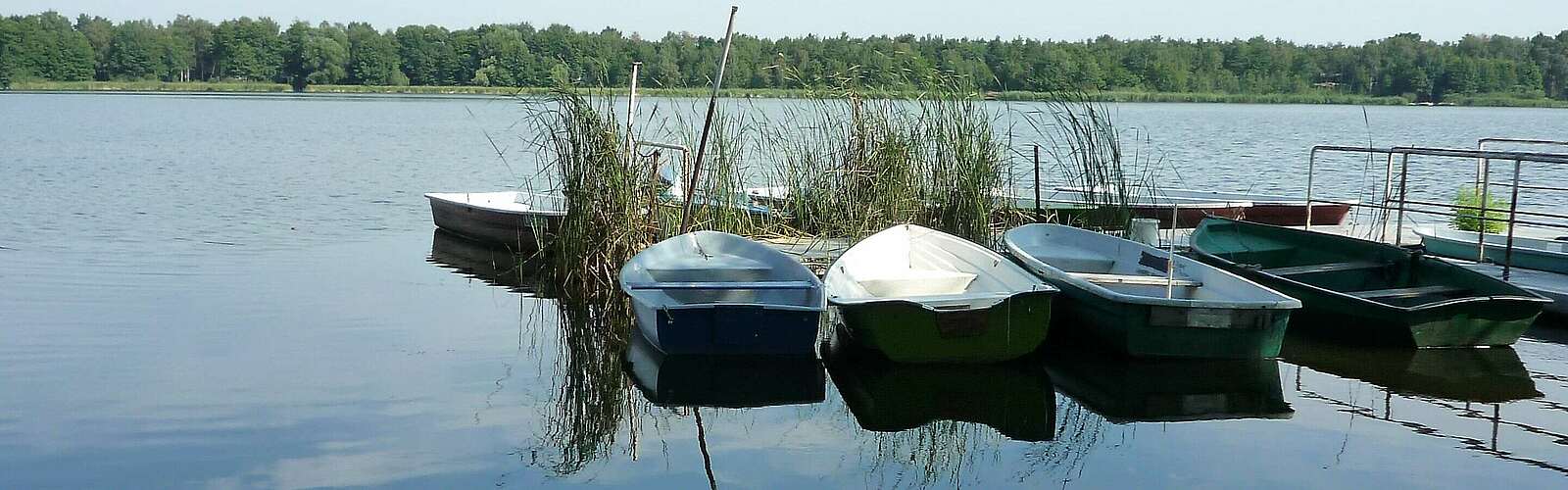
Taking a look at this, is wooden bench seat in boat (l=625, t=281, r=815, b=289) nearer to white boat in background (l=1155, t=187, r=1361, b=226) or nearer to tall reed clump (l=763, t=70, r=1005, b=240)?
tall reed clump (l=763, t=70, r=1005, b=240)

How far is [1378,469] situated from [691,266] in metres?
4.19

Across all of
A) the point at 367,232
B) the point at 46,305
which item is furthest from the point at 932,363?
the point at 367,232

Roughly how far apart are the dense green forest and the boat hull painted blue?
1253 centimetres

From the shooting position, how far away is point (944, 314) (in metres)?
7.27

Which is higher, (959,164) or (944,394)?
(959,164)

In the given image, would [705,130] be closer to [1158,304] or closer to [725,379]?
[725,379]

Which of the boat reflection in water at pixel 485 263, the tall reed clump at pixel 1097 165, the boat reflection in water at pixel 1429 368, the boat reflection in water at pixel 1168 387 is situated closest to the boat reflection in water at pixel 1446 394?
the boat reflection in water at pixel 1429 368

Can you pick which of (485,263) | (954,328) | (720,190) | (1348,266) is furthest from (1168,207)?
(954,328)

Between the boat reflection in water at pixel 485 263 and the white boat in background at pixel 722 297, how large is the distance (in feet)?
7.14

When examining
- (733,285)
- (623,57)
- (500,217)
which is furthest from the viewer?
(623,57)

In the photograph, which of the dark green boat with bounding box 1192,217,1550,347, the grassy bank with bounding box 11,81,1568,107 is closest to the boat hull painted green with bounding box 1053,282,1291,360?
the dark green boat with bounding box 1192,217,1550,347

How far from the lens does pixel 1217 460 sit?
5.82 meters

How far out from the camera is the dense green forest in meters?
32.5

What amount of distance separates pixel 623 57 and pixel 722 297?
20.1 metres
